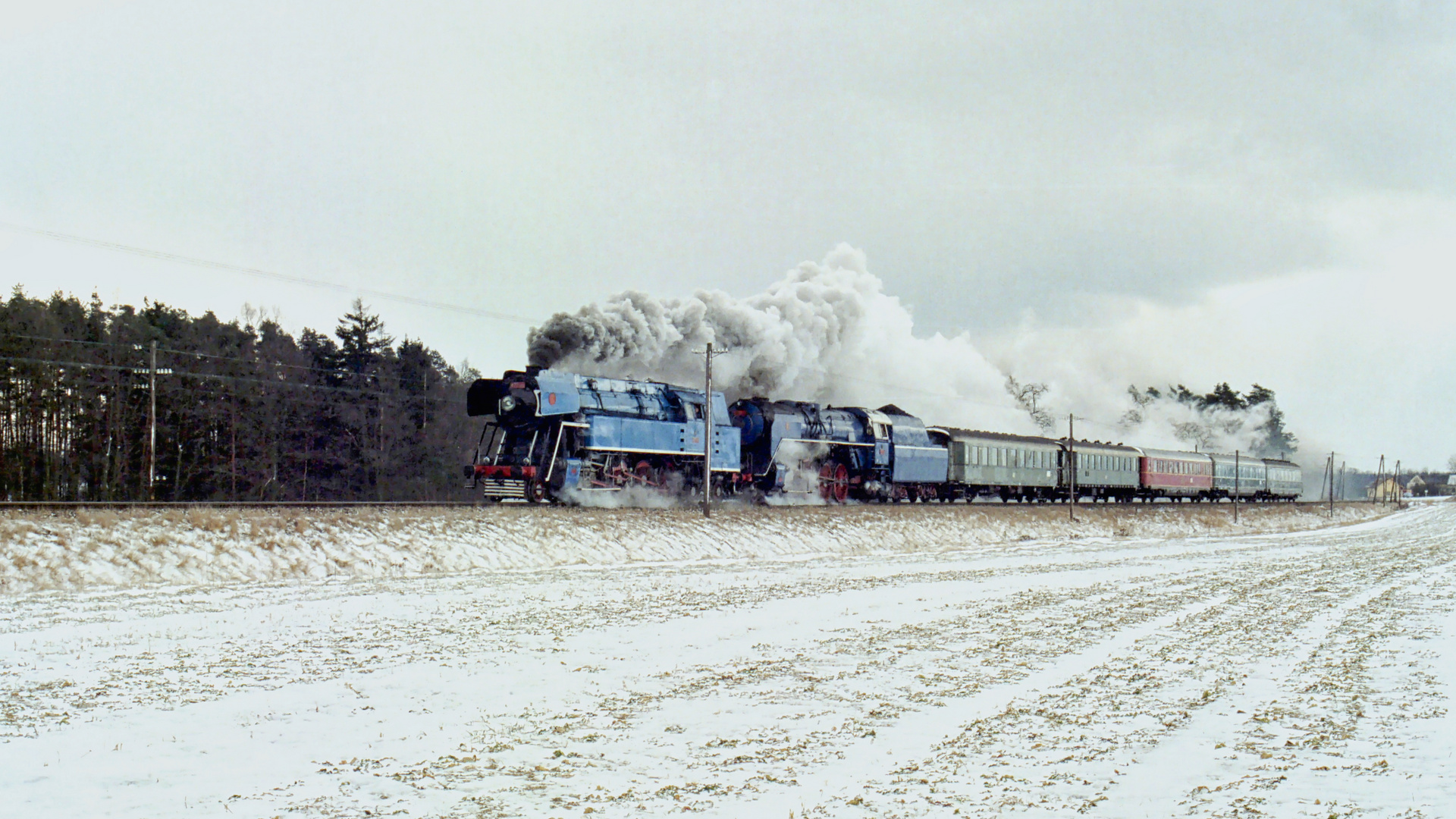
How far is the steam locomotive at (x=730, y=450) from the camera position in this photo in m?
Result: 30.2

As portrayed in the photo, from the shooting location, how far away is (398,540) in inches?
880

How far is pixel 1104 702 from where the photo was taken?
9.20m

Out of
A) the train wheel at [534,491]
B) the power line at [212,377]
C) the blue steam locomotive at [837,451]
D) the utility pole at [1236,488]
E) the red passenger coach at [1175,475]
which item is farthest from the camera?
the red passenger coach at [1175,475]

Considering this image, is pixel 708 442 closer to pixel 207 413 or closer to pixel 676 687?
pixel 676 687

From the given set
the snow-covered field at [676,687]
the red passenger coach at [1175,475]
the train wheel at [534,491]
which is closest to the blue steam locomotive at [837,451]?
the train wheel at [534,491]

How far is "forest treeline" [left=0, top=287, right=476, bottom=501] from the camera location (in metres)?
47.7

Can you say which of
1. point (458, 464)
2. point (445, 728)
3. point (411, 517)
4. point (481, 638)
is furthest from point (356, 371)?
point (445, 728)

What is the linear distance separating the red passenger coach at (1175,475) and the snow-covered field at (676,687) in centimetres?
4681

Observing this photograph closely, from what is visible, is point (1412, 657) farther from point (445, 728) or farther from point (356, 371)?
point (356, 371)

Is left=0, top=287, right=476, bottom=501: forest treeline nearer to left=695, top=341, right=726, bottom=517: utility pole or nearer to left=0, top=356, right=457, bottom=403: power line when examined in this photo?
left=0, top=356, right=457, bottom=403: power line

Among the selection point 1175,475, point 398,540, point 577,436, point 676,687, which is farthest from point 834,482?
point 1175,475

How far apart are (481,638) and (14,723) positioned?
16.8 feet

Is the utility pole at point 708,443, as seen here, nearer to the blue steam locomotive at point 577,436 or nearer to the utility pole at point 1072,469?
the blue steam locomotive at point 577,436

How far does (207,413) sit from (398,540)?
35.0 m
